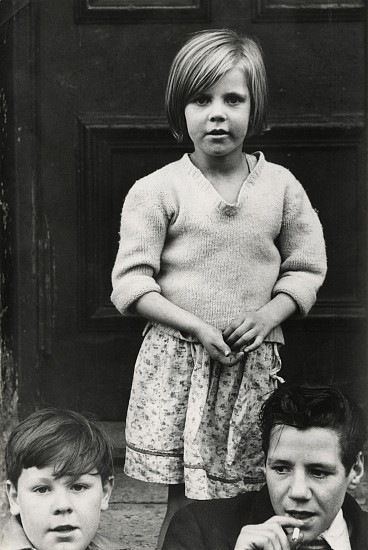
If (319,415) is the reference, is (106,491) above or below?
below

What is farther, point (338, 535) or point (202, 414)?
point (202, 414)

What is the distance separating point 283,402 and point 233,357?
205 mm

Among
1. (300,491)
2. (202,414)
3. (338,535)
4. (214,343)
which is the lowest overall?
(338,535)

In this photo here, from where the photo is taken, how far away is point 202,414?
2658 millimetres

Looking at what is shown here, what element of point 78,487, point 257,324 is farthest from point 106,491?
point 257,324

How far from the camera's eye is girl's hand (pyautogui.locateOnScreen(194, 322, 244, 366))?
2.62 meters

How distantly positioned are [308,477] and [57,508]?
1.79 feet

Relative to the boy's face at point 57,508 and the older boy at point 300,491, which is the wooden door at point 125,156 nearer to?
the older boy at point 300,491

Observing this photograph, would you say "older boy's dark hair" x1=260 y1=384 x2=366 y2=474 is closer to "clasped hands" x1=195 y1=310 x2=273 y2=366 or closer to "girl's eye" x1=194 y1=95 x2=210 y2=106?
"clasped hands" x1=195 y1=310 x2=273 y2=366

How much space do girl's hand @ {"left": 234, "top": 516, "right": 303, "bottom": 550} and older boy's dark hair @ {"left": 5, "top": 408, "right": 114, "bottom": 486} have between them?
338 mm

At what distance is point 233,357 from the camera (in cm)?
266

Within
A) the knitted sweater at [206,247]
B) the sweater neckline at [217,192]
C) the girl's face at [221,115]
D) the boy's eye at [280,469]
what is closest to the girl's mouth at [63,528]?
the boy's eye at [280,469]

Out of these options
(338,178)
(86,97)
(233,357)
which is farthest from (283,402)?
(86,97)

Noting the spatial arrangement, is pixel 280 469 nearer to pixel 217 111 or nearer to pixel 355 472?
pixel 355 472
